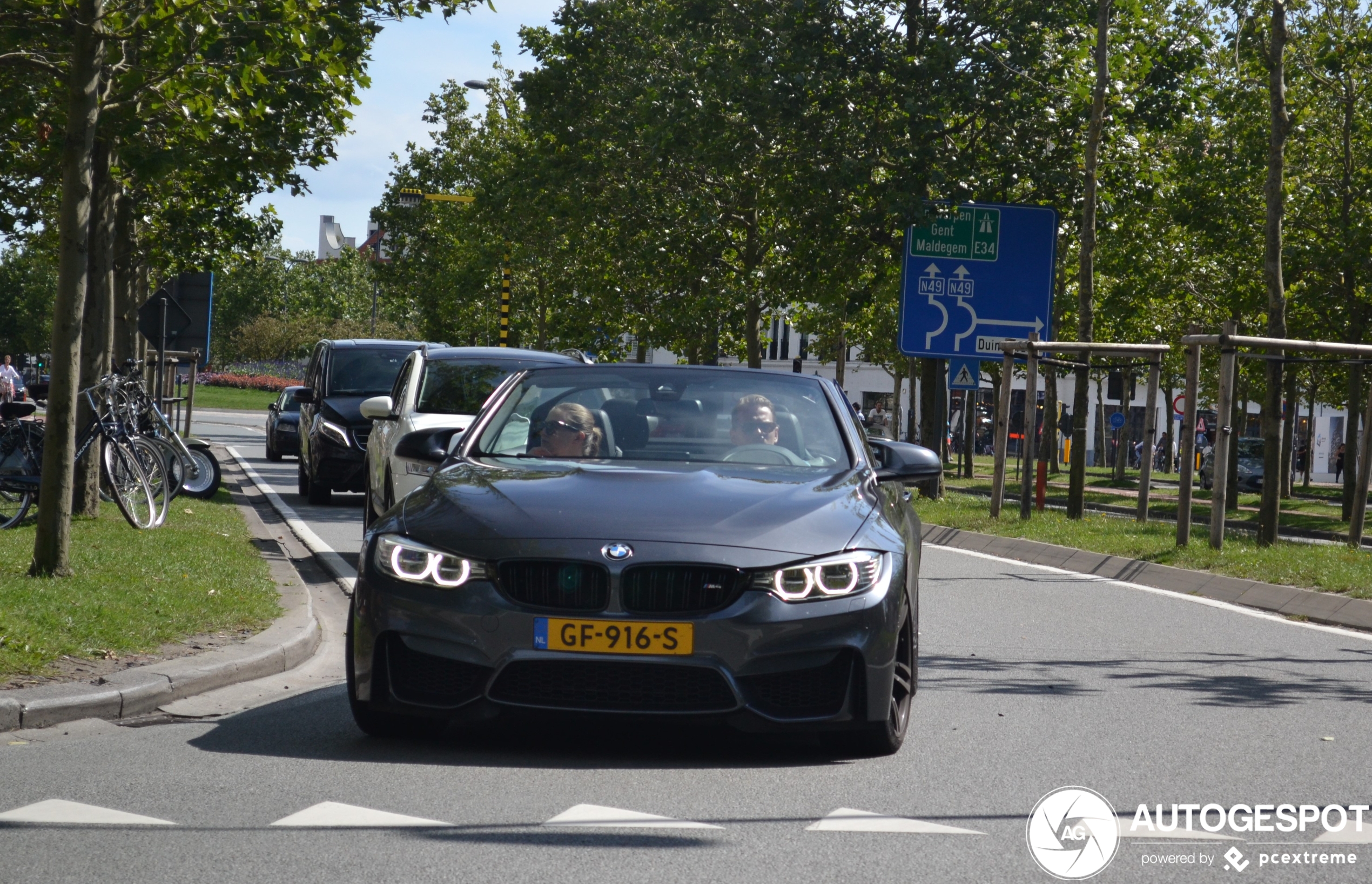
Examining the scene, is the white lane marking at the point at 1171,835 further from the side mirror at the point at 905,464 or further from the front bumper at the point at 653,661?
the side mirror at the point at 905,464

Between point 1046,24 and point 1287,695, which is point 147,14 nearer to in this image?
point 1287,695

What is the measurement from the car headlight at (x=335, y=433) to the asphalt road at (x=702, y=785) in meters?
10.8

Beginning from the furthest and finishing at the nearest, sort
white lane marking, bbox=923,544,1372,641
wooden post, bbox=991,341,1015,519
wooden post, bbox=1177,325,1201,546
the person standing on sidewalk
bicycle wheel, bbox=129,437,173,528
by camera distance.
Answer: the person standing on sidewalk → wooden post, bbox=991,341,1015,519 → wooden post, bbox=1177,325,1201,546 → bicycle wheel, bbox=129,437,173,528 → white lane marking, bbox=923,544,1372,641

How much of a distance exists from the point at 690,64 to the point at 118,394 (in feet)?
60.3

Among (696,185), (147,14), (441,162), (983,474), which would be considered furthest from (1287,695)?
(441,162)

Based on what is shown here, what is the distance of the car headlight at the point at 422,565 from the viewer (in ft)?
18.3

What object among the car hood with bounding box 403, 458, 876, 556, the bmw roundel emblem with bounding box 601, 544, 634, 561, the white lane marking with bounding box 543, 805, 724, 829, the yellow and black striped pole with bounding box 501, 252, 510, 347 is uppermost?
the yellow and black striped pole with bounding box 501, 252, 510, 347

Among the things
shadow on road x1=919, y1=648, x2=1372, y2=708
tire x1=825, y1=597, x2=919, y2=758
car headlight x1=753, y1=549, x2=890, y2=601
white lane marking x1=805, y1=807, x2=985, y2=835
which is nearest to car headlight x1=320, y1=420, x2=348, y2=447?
shadow on road x1=919, y1=648, x2=1372, y2=708

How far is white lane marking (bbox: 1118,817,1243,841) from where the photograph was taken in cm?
497

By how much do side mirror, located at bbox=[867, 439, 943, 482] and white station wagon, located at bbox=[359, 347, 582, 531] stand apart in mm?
4474

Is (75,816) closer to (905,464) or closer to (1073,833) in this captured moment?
(1073,833)

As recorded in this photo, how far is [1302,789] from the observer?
5703 mm

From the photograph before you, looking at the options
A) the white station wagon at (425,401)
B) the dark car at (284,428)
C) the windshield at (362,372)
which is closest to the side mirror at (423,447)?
the white station wagon at (425,401)

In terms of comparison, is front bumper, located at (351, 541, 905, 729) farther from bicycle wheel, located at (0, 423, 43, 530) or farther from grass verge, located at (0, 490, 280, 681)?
bicycle wheel, located at (0, 423, 43, 530)
